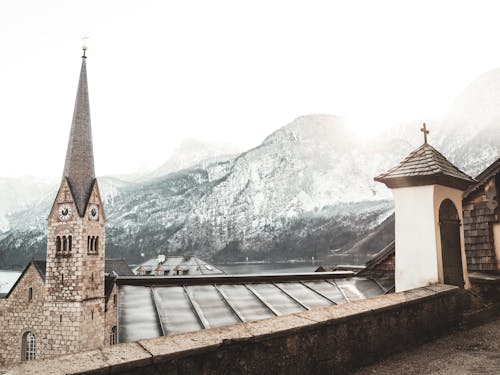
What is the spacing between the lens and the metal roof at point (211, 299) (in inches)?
180

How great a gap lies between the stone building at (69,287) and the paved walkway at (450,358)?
27935 mm

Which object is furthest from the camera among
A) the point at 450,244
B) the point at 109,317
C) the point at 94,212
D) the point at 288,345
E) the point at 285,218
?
the point at 285,218

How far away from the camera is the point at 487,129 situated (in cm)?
12706

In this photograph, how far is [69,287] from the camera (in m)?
29.2

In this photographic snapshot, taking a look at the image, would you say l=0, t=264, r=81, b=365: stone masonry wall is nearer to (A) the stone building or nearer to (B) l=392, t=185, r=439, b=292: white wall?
(A) the stone building

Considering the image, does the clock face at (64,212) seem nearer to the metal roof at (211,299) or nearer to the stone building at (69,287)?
the stone building at (69,287)

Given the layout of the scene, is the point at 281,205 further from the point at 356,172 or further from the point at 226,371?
the point at 226,371

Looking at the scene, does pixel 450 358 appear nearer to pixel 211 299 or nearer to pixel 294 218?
pixel 211 299

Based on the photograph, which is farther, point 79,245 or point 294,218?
point 294,218

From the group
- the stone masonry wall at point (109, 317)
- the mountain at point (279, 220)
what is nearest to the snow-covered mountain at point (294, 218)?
the mountain at point (279, 220)

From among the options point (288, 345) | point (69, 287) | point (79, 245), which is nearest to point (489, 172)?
point (288, 345)

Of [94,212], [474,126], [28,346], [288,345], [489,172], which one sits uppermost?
[474,126]

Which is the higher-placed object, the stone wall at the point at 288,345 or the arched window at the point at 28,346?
the stone wall at the point at 288,345

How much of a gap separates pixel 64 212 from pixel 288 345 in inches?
1244
